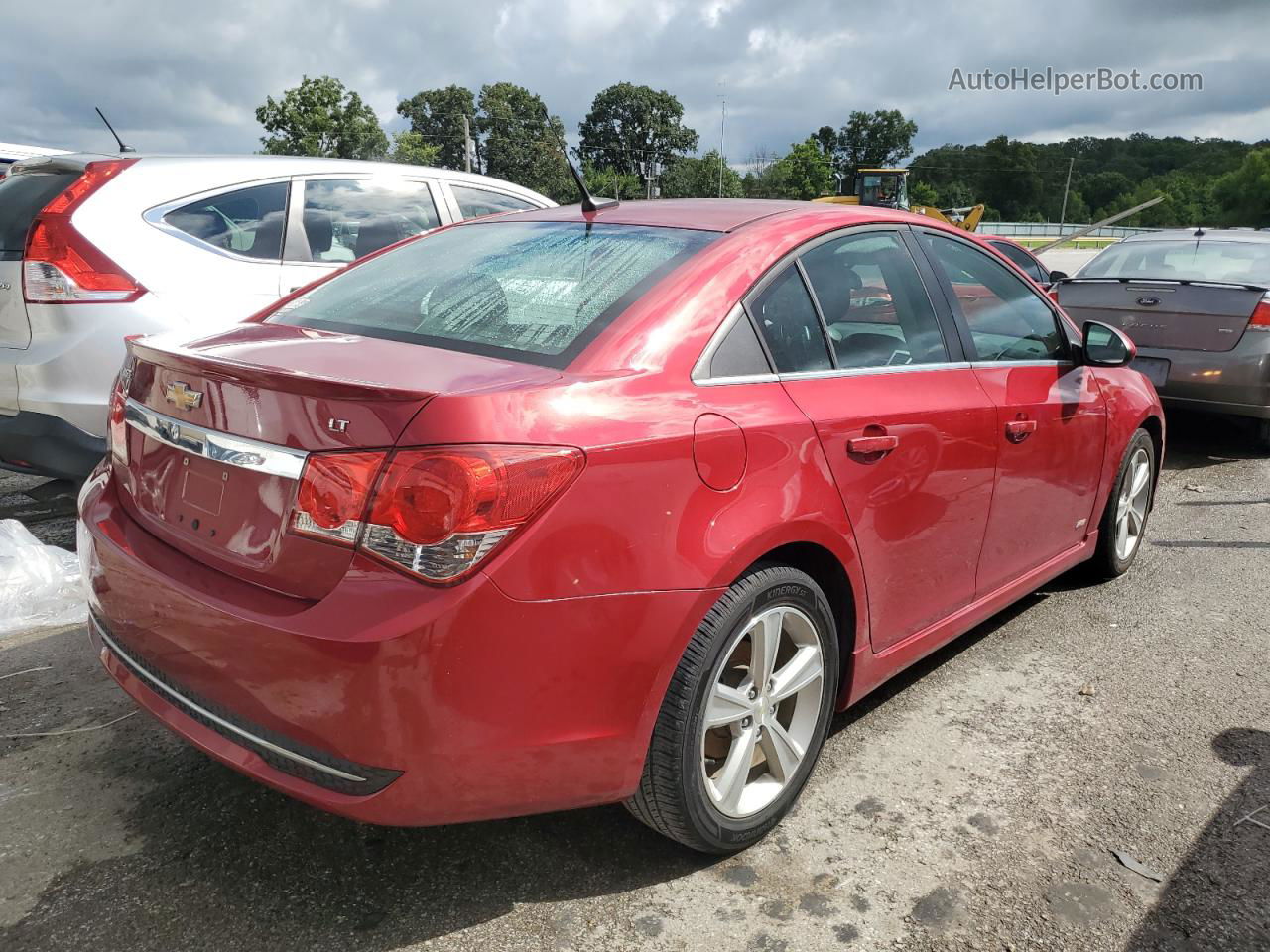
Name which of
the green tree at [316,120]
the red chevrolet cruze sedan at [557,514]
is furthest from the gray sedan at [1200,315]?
the green tree at [316,120]

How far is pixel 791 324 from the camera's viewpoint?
101 inches

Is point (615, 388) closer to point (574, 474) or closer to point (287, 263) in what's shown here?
point (574, 474)

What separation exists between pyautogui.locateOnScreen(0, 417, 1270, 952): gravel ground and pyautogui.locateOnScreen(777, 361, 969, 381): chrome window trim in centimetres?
109

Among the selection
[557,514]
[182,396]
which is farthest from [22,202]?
[557,514]

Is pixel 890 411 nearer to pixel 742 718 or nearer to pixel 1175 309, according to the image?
pixel 742 718

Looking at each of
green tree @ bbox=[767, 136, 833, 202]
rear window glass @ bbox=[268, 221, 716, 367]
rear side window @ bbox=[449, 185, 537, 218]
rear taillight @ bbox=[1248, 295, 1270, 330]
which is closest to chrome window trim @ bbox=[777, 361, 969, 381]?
rear window glass @ bbox=[268, 221, 716, 367]

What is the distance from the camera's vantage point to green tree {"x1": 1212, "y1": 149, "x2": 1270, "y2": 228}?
9538 centimetres

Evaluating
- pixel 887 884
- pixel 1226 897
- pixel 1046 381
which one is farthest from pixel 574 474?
pixel 1046 381

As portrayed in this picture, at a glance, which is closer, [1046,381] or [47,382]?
[1046,381]

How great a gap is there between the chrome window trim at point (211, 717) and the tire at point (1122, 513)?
3.37 m

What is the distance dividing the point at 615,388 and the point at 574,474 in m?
0.25

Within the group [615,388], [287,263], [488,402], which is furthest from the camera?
[287,263]

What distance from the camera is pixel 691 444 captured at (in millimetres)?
2094

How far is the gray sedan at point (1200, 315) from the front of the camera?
6492 millimetres
